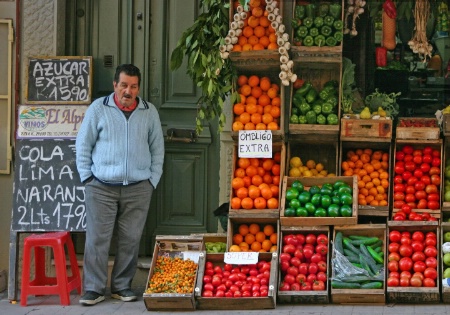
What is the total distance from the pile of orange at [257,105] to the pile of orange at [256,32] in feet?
1.00

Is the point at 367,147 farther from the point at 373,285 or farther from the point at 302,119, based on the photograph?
the point at 373,285

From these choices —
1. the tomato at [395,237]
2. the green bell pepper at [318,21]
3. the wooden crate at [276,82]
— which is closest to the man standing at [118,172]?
the wooden crate at [276,82]

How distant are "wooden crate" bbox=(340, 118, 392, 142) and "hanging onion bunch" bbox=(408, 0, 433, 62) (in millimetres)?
722

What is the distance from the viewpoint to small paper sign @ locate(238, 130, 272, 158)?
8.83 m

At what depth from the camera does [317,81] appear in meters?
9.29

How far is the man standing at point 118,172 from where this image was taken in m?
8.48

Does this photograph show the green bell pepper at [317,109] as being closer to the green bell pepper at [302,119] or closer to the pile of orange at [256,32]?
the green bell pepper at [302,119]

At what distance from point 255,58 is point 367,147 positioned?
4.37 ft

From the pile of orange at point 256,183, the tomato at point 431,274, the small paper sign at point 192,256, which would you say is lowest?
the tomato at point 431,274

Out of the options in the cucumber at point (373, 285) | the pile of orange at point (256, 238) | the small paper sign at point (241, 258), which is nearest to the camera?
the cucumber at point (373, 285)

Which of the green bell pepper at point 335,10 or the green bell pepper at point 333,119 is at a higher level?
the green bell pepper at point 335,10

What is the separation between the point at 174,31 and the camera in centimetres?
966

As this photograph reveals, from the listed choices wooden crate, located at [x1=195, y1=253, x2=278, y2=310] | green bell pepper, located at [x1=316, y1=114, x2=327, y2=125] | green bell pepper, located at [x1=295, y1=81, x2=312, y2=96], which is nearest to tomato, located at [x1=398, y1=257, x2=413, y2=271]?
wooden crate, located at [x1=195, y1=253, x2=278, y2=310]

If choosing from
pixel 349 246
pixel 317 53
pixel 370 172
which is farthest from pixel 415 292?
pixel 317 53
